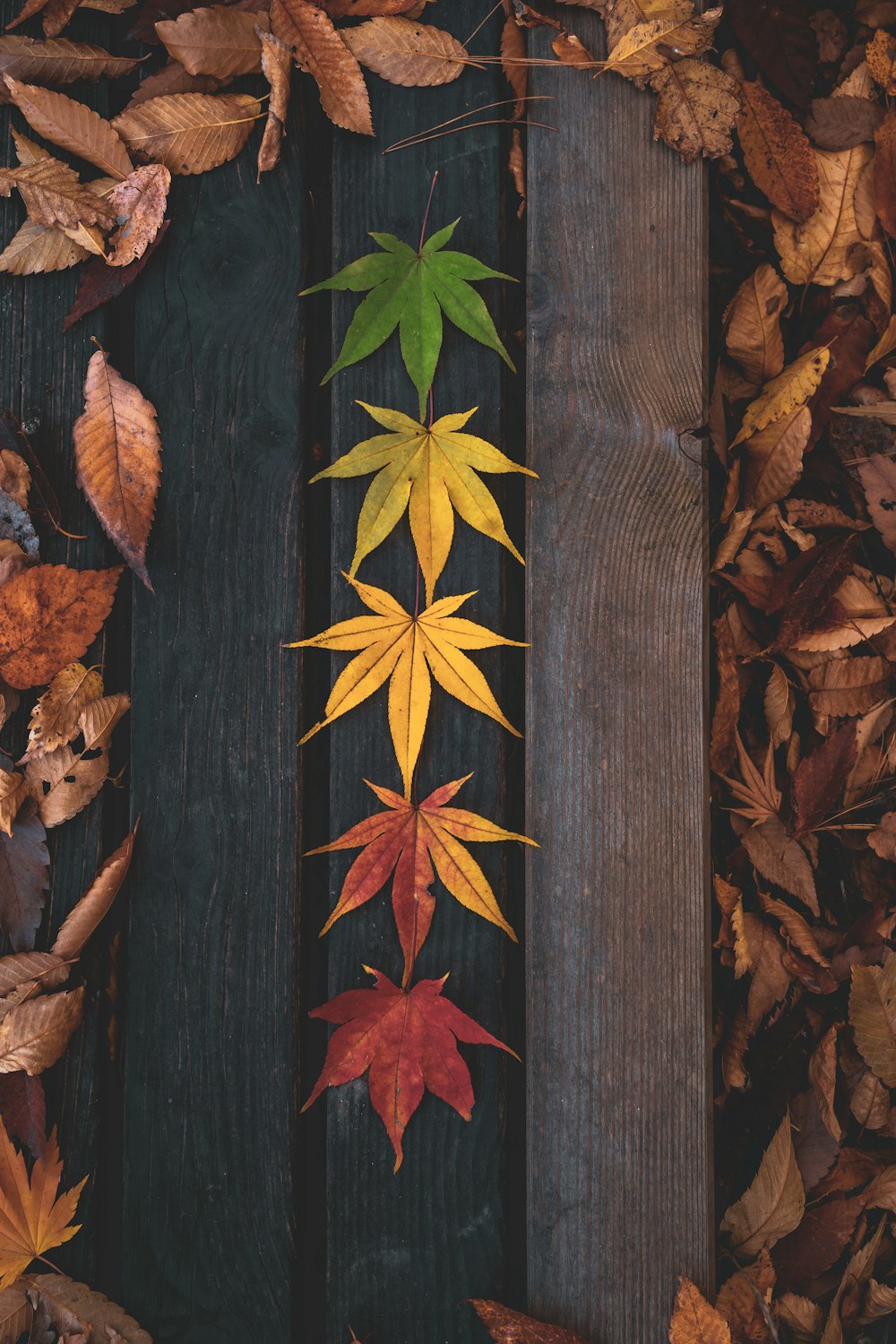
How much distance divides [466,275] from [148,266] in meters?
0.42

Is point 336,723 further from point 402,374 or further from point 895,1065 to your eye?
point 895,1065

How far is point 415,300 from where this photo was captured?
1.01 metres

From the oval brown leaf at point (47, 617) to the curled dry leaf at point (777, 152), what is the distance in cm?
100

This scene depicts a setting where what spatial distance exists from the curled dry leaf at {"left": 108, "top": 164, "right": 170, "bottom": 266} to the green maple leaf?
0.22m

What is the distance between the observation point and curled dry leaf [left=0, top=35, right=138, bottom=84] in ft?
3.43

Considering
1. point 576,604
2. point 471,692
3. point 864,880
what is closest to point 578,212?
point 576,604

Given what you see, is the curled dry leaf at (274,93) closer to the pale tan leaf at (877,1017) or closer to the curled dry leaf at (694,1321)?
the pale tan leaf at (877,1017)

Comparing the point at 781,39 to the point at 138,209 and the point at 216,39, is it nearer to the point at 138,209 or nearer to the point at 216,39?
the point at 216,39

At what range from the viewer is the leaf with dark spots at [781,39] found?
108cm

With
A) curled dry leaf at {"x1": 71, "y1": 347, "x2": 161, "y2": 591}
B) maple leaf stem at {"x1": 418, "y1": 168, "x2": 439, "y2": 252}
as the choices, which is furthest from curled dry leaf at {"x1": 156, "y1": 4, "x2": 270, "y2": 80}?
maple leaf stem at {"x1": 418, "y1": 168, "x2": 439, "y2": 252}

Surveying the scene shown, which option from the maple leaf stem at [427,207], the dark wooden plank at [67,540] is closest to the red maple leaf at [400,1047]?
the dark wooden plank at [67,540]

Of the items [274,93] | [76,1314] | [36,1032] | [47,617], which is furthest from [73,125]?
[76,1314]

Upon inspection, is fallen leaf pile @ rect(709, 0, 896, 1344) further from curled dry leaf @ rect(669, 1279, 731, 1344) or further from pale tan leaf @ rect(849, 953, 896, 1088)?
curled dry leaf @ rect(669, 1279, 731, 1344)

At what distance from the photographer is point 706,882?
39.5 inches
